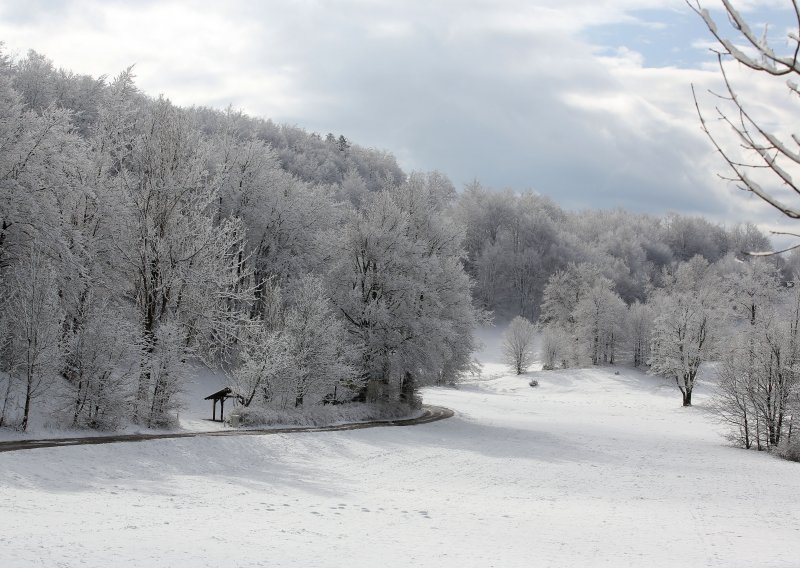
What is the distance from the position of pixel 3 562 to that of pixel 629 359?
78.6m

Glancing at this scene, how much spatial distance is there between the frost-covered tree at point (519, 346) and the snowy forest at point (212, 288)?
13945mm

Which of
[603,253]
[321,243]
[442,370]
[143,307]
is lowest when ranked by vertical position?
[442,370]

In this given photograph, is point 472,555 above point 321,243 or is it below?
below

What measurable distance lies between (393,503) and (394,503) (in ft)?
0.09

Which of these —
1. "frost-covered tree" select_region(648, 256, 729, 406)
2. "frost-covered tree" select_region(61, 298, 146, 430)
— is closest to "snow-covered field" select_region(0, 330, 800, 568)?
"frost-covered tree" select_region(61, 298, 146, 430)

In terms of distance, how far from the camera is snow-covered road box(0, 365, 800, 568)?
12484mm

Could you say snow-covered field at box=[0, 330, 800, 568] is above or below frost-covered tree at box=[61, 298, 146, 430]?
below

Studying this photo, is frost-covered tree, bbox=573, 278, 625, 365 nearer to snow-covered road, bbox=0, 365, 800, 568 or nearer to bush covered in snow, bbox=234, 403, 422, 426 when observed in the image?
bush covered in snow, bbox=234, 403, 422, 426

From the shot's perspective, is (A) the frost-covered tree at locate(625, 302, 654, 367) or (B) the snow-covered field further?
(A) the frost-covered tree at locate(625, 302, 654, 367)

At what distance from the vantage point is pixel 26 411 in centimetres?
2086

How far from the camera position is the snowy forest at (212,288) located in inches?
919

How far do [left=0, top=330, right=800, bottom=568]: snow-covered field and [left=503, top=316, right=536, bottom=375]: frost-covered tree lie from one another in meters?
41.2

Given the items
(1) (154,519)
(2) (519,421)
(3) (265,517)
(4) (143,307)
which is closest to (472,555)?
(3) (265,517)

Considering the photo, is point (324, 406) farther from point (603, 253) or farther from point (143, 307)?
point (603, 253)
